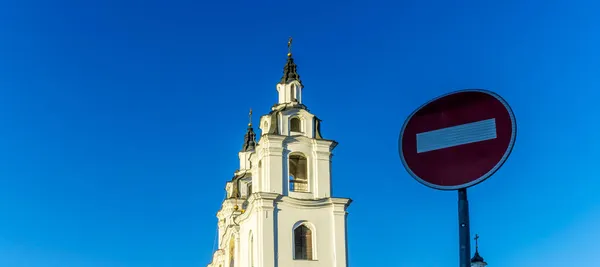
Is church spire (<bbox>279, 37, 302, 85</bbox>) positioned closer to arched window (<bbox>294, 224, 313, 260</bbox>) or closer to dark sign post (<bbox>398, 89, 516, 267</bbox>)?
arched window (<bbox>294, 224, 313, 260</bbox>)

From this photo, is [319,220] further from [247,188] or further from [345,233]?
[247,188]

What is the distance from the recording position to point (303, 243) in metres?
31.7

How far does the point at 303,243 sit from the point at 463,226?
27893 mm

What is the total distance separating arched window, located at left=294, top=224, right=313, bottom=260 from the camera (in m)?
31.4

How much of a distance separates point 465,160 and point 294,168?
1191 inches

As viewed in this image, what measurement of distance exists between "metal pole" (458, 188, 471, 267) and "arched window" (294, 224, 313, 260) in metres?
27.4

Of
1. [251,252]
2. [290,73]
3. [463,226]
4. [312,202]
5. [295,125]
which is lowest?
[463,226]

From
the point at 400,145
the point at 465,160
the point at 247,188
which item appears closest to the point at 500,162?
the point at 465,160

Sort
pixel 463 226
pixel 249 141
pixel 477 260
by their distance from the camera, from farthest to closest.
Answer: pixel 249 141 < pixel 477 260 < pixel 463 226

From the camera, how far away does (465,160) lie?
4.18m

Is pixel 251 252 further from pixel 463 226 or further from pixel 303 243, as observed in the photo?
pixel 463 226

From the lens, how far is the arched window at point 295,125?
33.8m

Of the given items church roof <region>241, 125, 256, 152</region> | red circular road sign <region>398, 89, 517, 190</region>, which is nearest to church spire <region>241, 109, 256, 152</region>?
church roof <region>241, 125, 256, 152</region>

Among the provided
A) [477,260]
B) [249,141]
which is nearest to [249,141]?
[249,141]
